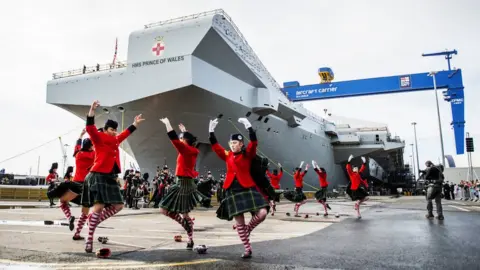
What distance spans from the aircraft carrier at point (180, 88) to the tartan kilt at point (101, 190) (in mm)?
11202

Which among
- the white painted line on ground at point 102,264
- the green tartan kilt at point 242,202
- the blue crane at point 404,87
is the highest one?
the blue crane at point 404,87

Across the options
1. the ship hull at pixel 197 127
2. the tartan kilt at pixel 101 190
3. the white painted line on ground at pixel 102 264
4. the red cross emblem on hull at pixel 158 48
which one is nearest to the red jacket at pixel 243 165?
the white painted line on ground at pixel 102 264

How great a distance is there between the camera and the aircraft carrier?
16.4 meters

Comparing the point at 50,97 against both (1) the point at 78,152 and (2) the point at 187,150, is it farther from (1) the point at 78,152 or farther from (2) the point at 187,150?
(2) the point at 187,150

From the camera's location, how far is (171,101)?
17406 mm

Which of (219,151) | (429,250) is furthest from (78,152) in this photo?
(429,250)

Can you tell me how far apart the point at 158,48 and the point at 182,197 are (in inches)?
523

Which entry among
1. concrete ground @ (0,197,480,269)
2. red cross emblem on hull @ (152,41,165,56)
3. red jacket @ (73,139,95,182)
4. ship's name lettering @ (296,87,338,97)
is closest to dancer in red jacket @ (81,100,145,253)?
concrete ground @ (0,197,480,269)

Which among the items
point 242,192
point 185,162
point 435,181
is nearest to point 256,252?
point 242,192

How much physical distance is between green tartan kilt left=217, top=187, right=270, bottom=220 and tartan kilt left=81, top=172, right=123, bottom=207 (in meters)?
1.62

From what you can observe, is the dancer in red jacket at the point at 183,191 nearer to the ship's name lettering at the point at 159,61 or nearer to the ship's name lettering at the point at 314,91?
the ship's name lettering at the point at 159,61

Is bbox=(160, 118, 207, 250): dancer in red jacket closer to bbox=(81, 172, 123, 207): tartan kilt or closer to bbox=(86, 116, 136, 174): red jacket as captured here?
bbox=(81, 172, 123, 207): tartan kilt

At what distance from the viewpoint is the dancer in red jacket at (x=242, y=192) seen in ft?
14.8

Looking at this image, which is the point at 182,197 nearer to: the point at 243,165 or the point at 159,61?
the point at 243,165
